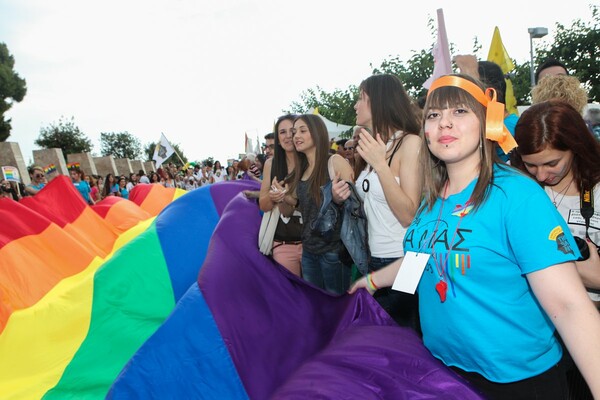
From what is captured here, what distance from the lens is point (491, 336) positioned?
1419 millimetres

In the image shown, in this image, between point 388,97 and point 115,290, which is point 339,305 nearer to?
point 388,97

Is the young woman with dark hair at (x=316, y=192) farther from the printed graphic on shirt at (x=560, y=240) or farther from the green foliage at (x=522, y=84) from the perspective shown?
the green foliage at (x=522, y=84)

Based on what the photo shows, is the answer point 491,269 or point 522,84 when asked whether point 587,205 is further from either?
point 522,84

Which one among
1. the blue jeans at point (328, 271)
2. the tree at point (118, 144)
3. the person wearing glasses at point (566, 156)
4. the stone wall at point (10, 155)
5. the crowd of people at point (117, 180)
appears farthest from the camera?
the tree at point (118, 144)

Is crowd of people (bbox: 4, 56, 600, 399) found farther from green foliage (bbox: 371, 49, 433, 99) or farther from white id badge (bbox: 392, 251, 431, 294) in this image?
green foliage (bbox: 371, 49, 433, 99)

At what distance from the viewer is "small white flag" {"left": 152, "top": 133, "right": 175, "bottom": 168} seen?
1833cm

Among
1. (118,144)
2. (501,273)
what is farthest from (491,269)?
(118,144)

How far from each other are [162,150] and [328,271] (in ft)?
53.5

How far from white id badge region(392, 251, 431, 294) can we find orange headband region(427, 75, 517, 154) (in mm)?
429

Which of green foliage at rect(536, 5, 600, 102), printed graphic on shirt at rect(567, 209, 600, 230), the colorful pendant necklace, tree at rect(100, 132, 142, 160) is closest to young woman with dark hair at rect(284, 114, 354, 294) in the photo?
printed graphic on shirt at rect(567, 209, 600, 230)

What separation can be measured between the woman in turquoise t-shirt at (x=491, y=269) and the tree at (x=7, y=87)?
147ft

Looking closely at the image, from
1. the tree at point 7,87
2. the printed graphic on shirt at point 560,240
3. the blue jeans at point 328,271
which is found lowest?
the blue jeans at point 328,271

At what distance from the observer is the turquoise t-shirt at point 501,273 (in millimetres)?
1324

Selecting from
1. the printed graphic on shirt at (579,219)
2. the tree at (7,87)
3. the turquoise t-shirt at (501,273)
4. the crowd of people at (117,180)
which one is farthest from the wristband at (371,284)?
the tree at (7,87)
